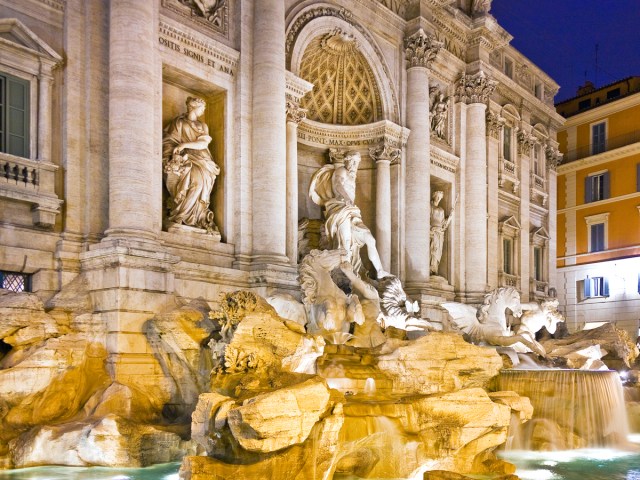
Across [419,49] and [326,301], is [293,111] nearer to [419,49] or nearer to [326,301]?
[326,301]

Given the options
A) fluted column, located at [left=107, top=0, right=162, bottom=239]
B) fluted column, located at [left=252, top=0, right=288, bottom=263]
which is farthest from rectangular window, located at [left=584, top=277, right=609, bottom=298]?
fluted column, located at [left=107, top=0, right=162, bottom=239]

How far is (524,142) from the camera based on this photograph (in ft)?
78.9

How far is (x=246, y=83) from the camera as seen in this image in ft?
44.4

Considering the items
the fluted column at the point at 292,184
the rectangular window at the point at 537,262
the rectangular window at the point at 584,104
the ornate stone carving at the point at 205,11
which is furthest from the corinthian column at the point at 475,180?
the rectangular window at the point at 584,104

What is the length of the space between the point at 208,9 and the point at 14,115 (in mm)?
4415

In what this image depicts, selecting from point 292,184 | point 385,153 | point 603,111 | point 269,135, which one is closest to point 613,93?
point 603,111

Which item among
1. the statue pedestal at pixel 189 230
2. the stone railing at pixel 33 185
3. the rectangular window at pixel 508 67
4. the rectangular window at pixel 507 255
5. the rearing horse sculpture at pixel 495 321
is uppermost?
the rectangular window at pixel 508 67

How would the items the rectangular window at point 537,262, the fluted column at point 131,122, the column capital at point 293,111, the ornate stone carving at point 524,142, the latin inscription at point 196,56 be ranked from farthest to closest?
1. the rectangular window at point 537,262
2. the ornate stone carving at point 524,142
3. the column capital at point 293,111
4. the latin inscription at point 196,56
5. the fluted column at point 131,122

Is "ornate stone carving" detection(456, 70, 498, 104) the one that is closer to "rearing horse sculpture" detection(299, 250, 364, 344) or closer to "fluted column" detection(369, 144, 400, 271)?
"fluted column" detection(369, 144, 400, 271)

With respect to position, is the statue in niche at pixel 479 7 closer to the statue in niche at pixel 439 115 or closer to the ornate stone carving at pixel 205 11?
the statue in niche at pixel 439 115

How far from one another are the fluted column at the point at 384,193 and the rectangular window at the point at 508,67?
315 inches

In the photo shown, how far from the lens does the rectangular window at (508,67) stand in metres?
23.3

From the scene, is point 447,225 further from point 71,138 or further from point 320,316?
point 71,138

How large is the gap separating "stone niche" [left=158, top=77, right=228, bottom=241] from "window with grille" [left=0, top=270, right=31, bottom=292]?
2.68 meters
